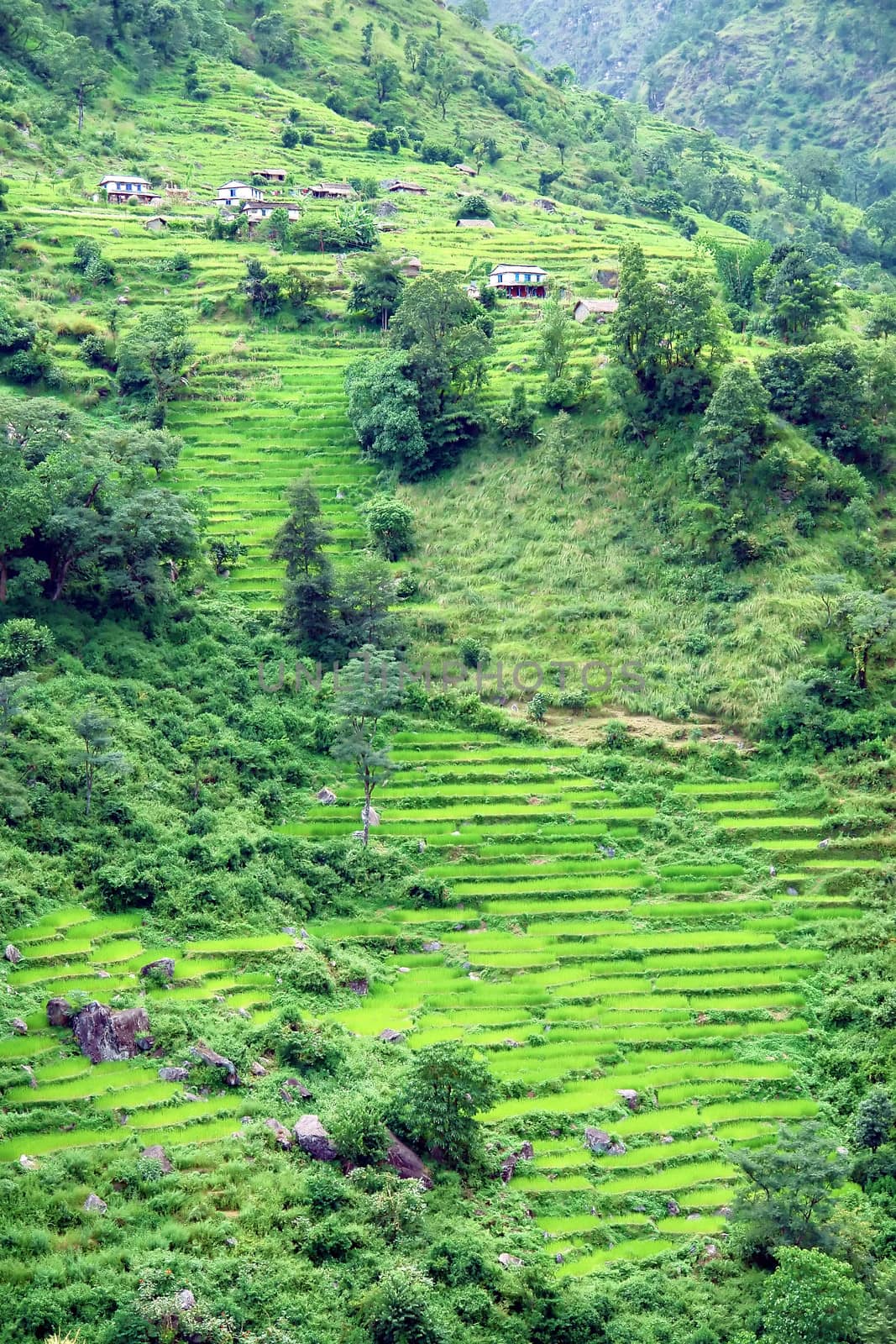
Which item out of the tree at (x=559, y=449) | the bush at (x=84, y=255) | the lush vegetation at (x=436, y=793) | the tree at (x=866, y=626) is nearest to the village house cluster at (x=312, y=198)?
the lush vegetation at (x=436, y=793)

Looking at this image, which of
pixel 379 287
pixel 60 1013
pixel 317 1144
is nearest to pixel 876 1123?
pixel 317 1144

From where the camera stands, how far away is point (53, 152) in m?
93.5

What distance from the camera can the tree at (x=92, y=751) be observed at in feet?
134

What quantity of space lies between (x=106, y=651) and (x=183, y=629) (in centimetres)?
384

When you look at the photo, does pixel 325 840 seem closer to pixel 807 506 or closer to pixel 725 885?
pixel 725 885

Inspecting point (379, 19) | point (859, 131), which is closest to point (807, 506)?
point (379, 19)

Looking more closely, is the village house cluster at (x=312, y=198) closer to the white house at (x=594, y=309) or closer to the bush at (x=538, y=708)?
the white house at (x=594, y=309)

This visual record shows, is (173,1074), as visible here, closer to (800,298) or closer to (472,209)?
(800,298)

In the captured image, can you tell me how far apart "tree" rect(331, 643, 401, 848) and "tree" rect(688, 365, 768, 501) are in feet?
59.7

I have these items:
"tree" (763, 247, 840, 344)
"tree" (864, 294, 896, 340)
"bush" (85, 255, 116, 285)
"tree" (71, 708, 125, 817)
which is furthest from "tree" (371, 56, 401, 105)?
"tree" (71, 708, 125, 817)

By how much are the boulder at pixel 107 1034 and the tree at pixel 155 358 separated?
129ft

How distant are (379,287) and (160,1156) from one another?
5484cm

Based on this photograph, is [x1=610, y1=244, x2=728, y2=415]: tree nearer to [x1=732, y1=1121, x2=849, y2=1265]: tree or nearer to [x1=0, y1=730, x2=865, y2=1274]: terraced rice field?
[x1=0, y1=730, x2=865, y2=1274]: terraced rice field

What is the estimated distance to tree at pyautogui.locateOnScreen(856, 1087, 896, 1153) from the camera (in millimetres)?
36062
